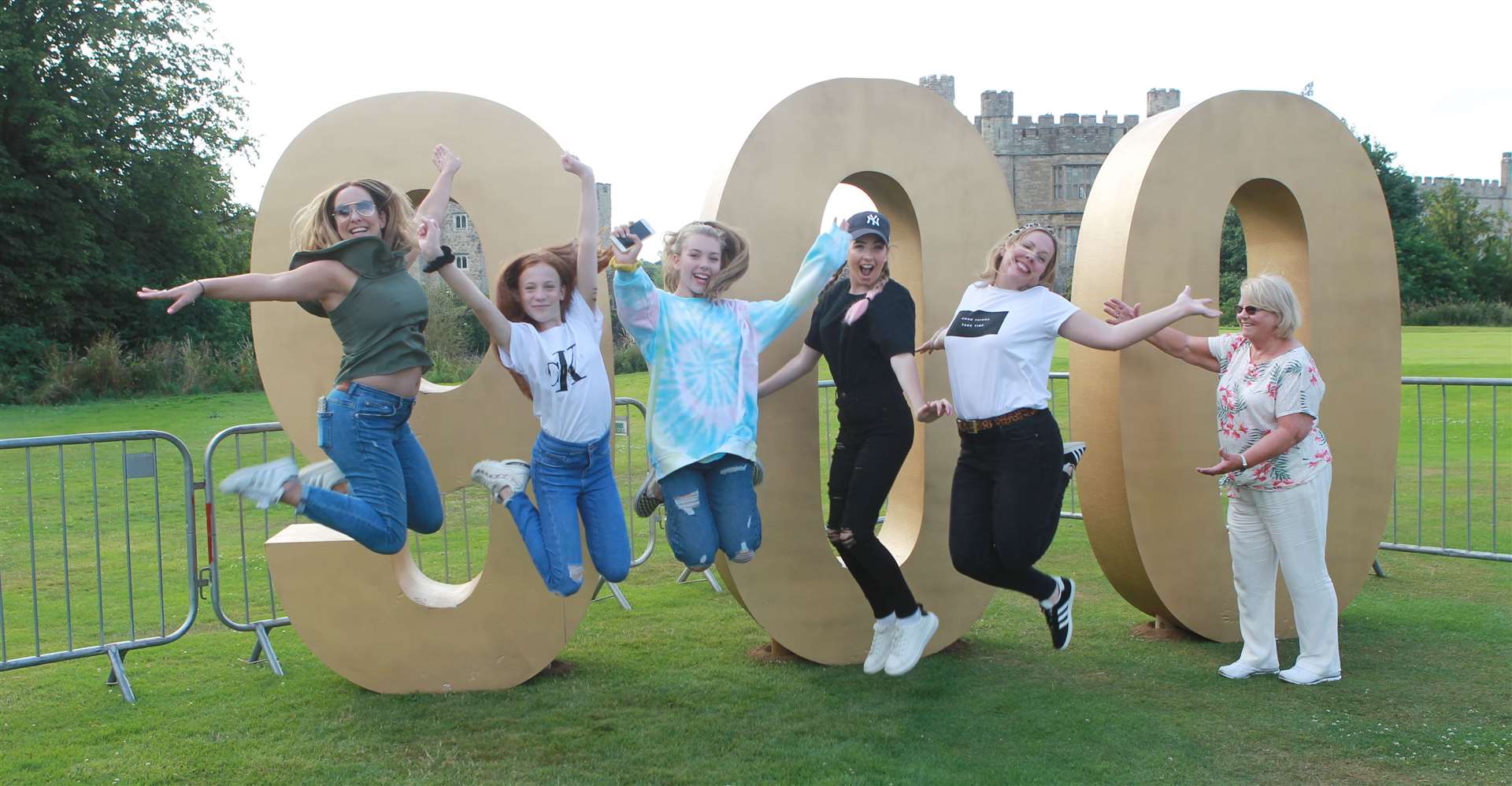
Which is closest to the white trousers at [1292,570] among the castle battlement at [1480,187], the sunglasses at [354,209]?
the sunglasses at [354,209]

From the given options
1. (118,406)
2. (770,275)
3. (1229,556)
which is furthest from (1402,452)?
(118,406)

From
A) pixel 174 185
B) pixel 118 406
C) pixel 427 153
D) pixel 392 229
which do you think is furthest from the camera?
pixel 174 185

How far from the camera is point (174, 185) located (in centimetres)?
2659

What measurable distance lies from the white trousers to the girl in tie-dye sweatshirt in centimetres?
235

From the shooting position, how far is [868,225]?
16.2ft

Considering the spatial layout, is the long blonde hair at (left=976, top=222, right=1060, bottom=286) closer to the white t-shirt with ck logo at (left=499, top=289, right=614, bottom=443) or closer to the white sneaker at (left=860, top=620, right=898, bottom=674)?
the white sneaker at (left=860, top=620, right=898, bottom=674)

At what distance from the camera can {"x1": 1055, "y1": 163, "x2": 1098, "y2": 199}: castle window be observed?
178 ft

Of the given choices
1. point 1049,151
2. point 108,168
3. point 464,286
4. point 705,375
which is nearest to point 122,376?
point 108,168

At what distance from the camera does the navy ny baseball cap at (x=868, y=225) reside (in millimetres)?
4938

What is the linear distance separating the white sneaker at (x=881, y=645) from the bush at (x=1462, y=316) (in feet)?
122

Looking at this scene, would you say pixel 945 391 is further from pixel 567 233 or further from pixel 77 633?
pixel 77 633

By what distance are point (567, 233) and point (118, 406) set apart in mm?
19515

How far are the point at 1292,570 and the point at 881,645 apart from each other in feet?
6.39

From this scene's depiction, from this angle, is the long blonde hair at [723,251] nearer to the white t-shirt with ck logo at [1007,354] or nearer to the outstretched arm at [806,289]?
the outstretched arm at [806,289]
